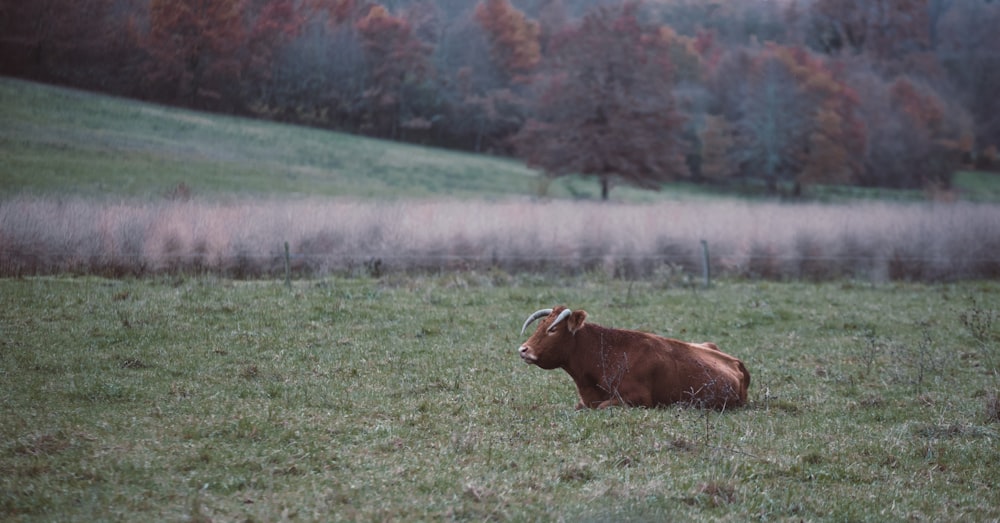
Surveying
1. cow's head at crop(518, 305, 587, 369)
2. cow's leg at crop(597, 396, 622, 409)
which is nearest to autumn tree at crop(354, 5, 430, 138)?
cow's head at crop(518, 305, 587, 369)

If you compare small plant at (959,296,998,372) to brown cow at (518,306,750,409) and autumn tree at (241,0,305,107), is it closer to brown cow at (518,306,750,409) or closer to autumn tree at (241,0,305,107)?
brown cow at (518,306,750,409)

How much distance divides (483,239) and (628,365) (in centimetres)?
1339

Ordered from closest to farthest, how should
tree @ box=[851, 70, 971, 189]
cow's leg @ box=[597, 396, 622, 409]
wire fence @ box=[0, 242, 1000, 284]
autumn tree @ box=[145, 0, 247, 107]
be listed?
cow's leg @ box=[597, 396, 622, 409], wire fence @ box=[0, 242, 1000, 284], autumn tree @ box=[145, 0, 247, 107], tree @ box=[851, 70, 971, 189]

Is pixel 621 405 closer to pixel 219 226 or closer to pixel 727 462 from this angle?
pixel 727 462

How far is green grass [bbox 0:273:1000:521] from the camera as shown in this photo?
6246 millimetres

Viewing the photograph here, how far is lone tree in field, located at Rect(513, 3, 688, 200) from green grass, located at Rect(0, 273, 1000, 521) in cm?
2672

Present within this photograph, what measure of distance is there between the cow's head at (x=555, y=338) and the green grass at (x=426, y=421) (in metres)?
0.51

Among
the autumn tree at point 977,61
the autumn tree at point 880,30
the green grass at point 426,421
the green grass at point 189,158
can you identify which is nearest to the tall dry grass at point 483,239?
the green grass at point 426,421

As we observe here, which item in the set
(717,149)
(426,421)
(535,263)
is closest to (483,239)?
(535,263)

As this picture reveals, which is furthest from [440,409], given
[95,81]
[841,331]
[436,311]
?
[95,81]

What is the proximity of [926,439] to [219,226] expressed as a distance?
15.9 metres

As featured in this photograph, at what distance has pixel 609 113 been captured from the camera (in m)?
41.9

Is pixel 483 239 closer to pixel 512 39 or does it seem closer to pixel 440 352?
pixel 440 352

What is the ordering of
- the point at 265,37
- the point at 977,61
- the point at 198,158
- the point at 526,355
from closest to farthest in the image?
the point at 526,355, the point at 198,158, the point at 265,37, the point at 977,61
